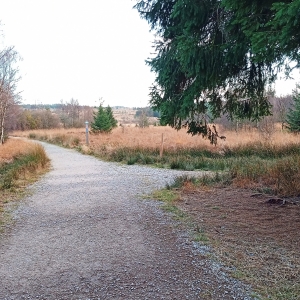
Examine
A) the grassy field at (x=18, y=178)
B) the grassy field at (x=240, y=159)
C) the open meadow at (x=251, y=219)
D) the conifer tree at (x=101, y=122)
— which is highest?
the conifer tree at (x=101, y=122)

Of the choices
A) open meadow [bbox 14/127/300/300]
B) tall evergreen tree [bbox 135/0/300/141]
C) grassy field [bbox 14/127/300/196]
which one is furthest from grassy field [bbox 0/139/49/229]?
tall evergreen tree [bbox 135/0/300/141]

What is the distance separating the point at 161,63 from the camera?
593cm

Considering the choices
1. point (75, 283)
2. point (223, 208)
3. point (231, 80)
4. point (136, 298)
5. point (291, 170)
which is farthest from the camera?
point (291, 170)

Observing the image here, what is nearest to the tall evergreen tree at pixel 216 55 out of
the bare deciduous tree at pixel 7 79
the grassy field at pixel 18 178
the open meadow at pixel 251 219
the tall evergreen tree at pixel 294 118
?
the open meadow at pixel 251 219

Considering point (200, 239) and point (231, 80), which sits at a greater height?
point (231, 80)

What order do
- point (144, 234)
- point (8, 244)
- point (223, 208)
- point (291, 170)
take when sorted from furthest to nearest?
point (291, 170) < point (223, 208) < point (144, 234) < point (8, 244)

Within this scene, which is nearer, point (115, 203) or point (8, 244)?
point (8, 244)

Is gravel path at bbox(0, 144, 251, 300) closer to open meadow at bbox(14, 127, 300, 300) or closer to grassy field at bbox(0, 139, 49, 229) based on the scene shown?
open meadow at bbox(14, 127, 300, 300)

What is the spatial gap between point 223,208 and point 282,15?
10.6 feet

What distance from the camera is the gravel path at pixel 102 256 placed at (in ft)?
8.70

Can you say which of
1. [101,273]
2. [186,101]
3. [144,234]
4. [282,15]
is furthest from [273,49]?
[101,273]

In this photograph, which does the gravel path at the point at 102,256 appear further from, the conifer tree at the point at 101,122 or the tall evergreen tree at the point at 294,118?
the conifer tree at the point at 101,122

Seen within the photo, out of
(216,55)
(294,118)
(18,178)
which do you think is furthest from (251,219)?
(294,118)

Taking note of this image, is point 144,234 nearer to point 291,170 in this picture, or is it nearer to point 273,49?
point 273,49
